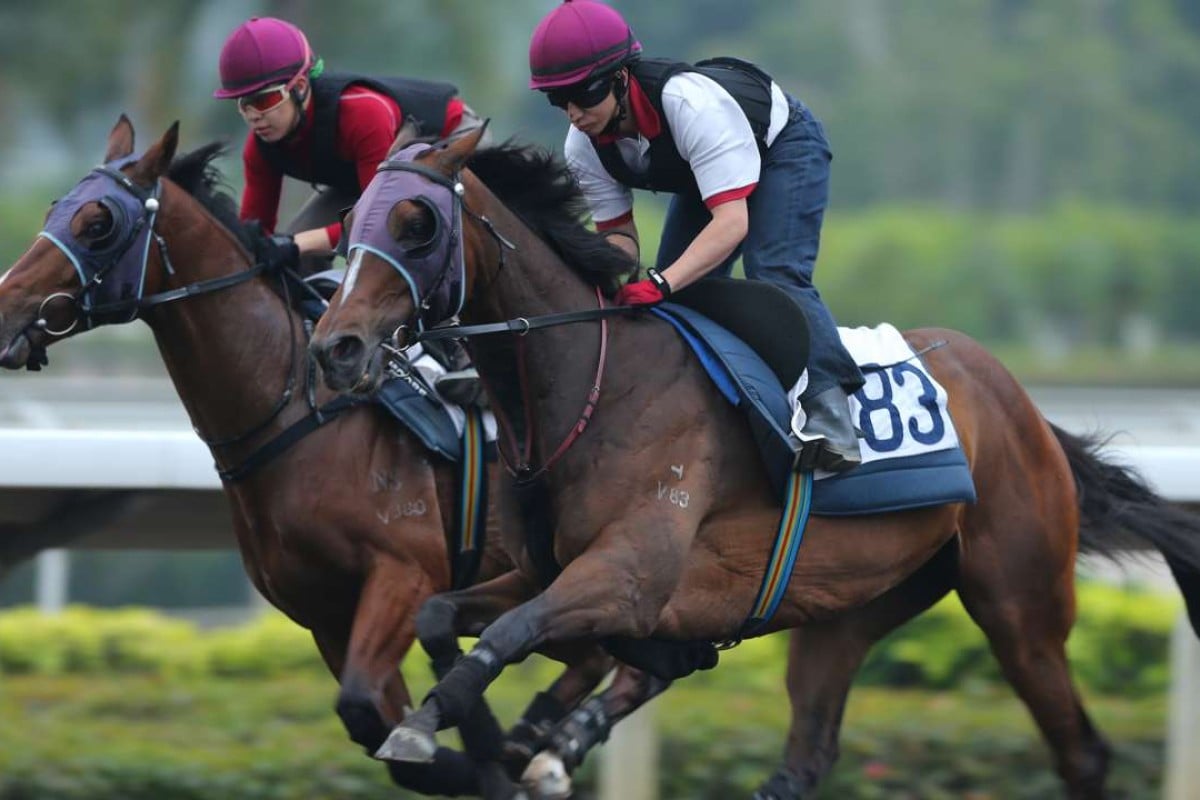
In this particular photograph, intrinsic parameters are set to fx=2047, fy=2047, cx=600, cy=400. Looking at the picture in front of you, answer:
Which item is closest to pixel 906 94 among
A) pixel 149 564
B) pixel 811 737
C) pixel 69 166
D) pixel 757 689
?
pixel 69 166

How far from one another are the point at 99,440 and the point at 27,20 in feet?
69.1

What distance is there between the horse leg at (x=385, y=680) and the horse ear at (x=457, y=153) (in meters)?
1.24

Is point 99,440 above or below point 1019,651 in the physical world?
above

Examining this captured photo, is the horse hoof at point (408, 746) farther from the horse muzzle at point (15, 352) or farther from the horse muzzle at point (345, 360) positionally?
the horse muzzle at point (15, 352)

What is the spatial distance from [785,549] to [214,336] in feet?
5.04

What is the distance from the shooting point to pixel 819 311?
485cm

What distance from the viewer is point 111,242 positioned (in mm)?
4883

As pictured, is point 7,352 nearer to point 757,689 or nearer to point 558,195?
point 558,195

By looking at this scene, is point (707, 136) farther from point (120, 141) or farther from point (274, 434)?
point (120, 141)

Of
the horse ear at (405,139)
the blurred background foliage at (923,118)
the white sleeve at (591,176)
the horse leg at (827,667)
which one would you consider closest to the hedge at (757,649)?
the horse leg at (827,667)

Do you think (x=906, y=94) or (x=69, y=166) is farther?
(x=906, y=94)

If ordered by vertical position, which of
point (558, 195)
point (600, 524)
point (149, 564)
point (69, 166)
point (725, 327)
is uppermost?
point (69, 166)

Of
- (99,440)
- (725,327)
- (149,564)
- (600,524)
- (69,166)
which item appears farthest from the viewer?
(69,166)

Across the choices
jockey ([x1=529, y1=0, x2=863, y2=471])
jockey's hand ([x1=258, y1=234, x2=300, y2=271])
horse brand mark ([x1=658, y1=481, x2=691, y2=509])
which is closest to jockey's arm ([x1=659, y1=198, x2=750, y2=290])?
jockey ([x1=529, y1=0, x2=863, y2=471])
